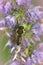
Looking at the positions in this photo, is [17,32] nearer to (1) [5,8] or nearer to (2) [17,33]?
(2) [17,33]

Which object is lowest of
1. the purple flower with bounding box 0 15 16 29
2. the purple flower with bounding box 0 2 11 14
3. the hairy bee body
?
the hairy bee body

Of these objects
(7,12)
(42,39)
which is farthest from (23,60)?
(7,12)

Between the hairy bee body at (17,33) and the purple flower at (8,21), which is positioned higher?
the purple flower at (8,21)

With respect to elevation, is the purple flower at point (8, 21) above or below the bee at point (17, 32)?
above

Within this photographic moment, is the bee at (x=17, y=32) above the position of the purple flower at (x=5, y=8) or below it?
below

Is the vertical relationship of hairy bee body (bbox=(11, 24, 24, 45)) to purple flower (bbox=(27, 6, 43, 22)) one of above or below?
below

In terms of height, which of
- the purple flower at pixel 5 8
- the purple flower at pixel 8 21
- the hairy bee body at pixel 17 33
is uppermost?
the purple flower at pixel 5 8

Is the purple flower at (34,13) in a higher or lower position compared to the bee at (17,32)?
higher

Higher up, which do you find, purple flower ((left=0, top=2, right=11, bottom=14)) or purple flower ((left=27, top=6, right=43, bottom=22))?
purple flower ((left=0, top=2, right=11, bottom=14))
